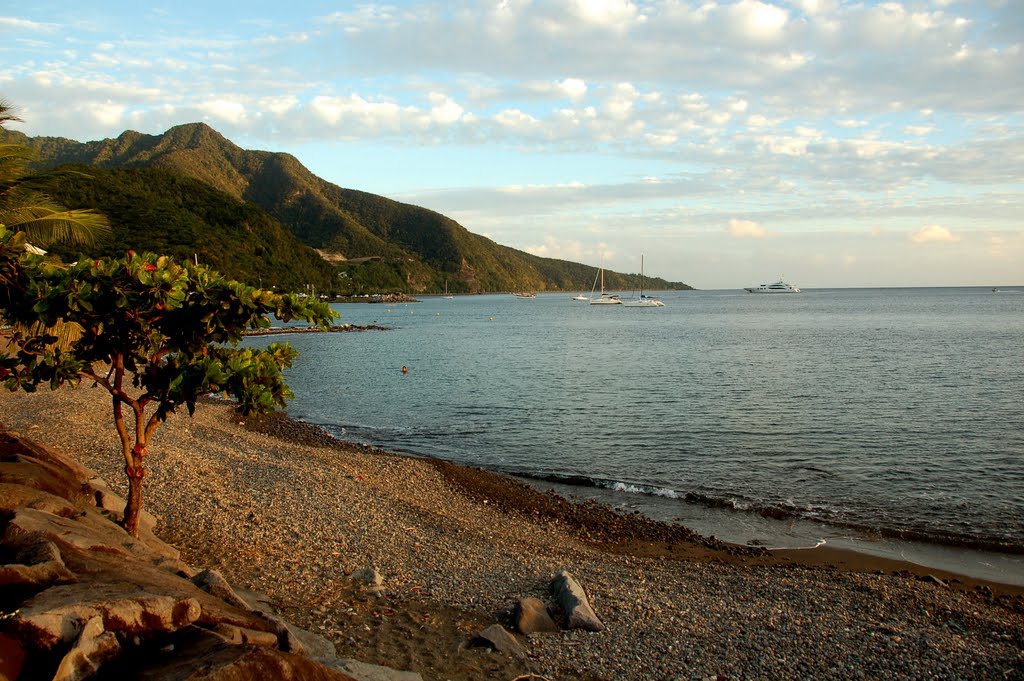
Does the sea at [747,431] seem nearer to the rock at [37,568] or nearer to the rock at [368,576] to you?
the rock at [368,576]

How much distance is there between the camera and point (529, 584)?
10844 mm

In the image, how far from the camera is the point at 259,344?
7138 cm

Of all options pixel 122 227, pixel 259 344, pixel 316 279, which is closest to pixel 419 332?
pixel 259 344

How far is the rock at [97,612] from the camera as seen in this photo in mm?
4852

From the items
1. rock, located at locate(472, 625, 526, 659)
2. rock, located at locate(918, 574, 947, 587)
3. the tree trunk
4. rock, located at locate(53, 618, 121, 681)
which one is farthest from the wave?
rock, located at locate(53, 618, 121, 681)

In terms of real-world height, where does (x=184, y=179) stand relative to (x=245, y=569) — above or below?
above

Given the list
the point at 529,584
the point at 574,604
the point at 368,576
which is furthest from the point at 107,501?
the point at 574,604

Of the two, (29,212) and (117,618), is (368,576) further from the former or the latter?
(29,212)

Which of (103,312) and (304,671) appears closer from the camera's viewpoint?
(304,671)

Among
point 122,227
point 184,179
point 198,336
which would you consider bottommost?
point 198,336

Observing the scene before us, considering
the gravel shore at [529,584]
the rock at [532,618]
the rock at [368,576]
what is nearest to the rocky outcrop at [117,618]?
the gravel shore at [529,584]

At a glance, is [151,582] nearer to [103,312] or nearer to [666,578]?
[103,312]

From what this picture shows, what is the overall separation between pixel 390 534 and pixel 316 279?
15225 centimetres

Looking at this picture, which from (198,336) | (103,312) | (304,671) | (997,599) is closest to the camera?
(304,671)
